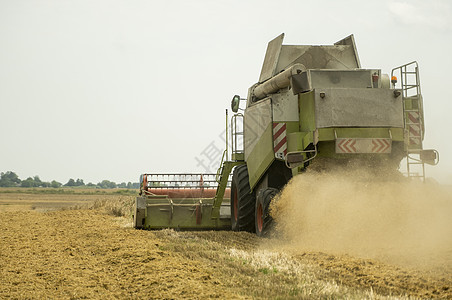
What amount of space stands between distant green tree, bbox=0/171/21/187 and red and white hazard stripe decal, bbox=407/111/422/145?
104 m

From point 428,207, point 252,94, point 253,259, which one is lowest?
point 253,259

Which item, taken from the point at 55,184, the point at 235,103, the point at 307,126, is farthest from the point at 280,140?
the point at 55,184

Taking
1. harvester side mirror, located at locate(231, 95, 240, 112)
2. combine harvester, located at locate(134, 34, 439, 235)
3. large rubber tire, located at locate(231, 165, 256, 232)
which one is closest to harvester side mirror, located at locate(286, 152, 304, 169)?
combine harvester, located at locate(134, 34, 439, 235)

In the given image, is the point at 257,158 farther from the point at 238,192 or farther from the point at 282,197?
the point at 282,197

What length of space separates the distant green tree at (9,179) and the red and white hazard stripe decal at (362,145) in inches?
4107

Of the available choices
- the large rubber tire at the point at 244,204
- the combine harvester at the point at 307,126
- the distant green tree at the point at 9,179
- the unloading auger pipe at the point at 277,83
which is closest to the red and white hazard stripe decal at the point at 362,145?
the combine harvester at the point at 307,126

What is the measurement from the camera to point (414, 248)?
6.52 meters

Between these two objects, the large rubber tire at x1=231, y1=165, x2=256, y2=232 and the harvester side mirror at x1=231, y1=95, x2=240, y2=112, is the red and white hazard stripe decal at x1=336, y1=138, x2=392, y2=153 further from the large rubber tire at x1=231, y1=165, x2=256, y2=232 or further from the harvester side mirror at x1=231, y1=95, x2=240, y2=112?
the harvester side mirror at x1=231, y1=95, x2=240, y2=112

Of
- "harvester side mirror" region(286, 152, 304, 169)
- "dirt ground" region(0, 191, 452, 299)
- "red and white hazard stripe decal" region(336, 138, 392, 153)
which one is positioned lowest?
"dirt ground" region(0, 191, 452, 299)

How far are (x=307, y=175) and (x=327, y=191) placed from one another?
1.48 ft

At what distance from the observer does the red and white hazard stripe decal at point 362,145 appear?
25.5ft

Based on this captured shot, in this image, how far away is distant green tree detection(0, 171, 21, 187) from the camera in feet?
340

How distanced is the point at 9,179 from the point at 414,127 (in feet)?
358

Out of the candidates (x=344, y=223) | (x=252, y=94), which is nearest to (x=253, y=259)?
(x=344, y=223)
